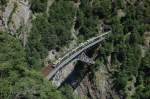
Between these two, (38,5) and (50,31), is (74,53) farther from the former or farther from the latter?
(38,5)

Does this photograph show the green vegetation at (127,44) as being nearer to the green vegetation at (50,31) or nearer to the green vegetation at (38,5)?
the green vegetation at (50,31)

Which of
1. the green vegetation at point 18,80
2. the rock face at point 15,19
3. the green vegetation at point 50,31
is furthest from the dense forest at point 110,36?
the green vegetation at point 18,80

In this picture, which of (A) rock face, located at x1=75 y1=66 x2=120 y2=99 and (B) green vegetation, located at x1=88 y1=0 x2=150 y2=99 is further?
(A) rock face, located at x1=75 y1=66 x2=120 y2=99

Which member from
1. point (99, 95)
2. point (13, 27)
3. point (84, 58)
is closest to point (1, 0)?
point (13, 27)

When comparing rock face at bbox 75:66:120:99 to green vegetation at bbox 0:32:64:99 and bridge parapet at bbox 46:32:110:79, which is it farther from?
green vegetation at bbox 0:32:64:99

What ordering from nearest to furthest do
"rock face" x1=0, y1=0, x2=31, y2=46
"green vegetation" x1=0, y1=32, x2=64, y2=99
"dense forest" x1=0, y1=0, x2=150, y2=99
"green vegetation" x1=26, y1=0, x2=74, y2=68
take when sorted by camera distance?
"green vegetation" x1=0, y1=32, x2=64, y2=99
"rock face" x1=0, y1=0, x2=31, y2=46
"green vegetation" x1=26, y1=0, x2=74, y2=68
"dense forest" x1=0, y1=0, x2=150, y2=99

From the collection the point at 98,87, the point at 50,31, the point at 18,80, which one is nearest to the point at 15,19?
the point at 50,31

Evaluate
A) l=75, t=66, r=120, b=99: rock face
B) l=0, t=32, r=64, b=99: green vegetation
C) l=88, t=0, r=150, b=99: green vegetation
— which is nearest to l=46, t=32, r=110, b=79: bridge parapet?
l=88, t=0, r=150, b=99: green vegetation

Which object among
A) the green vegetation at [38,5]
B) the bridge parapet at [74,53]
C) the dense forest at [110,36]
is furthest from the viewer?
the green vegetation at [38,5]
